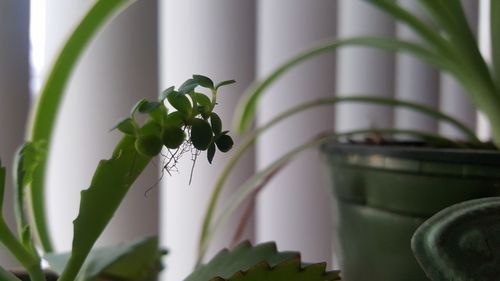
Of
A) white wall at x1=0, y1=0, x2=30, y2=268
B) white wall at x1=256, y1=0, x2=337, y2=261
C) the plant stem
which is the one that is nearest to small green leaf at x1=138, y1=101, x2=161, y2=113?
the plant stem

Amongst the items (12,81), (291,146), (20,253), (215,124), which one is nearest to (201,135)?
(215,124)

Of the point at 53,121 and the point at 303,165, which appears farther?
the point at 303,165

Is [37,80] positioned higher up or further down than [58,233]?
higher up

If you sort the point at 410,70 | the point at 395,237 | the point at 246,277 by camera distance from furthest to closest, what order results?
the point at 410,70
the point at 395,237
the point at 246,277

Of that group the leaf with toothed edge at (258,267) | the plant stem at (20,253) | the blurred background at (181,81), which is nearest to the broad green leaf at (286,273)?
the leaf with toothed edge at (258,267)

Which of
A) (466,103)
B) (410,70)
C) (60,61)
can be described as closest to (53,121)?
(60,61)

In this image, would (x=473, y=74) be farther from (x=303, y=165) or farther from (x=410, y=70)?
(x=410, y=70)
